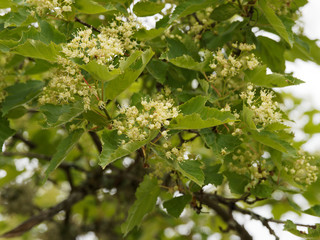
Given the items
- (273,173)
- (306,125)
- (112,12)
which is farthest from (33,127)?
(306,125)

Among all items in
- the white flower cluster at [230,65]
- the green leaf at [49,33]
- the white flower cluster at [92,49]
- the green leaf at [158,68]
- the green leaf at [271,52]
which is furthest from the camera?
the green leaf at [271,52]

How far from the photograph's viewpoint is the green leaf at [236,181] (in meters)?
2.39

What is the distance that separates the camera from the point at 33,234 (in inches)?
167

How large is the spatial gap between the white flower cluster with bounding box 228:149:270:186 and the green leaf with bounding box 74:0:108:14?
3.43ft

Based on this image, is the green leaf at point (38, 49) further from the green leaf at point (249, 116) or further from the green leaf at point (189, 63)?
the green leaf at point (249, 116)

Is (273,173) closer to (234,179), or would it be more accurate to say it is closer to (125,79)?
(234,179)

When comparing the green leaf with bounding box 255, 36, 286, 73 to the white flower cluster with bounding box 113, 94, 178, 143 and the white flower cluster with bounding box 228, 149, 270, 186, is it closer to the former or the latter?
the white flower cluster with bounding box 228, 149, 270, 186

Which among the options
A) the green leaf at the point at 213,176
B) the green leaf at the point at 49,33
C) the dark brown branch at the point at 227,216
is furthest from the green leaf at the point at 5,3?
the dark brown branch at the point at 227,216

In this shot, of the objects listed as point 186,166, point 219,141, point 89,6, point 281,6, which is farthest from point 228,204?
point 89,6

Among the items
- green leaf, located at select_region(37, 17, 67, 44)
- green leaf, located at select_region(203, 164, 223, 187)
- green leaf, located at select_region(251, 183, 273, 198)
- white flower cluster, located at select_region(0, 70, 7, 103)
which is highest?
green leaf, located at select_region(37, 17, 67, 44)

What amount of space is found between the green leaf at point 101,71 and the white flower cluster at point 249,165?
1006 millimetres

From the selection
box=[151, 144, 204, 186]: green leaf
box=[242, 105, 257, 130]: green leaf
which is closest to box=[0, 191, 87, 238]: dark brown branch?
box=[151, 144, 204, 186]: green leaf

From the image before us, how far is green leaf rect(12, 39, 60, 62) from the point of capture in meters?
1.60

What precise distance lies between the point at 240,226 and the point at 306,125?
4.65ft
